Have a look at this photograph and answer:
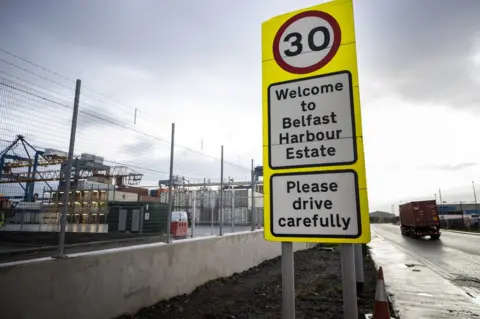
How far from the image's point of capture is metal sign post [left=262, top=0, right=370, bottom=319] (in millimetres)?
1871

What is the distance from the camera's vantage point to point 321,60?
2.12 m

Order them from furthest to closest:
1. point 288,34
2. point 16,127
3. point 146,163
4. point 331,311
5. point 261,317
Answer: point 146,163 < point 331,311 < point 261,317 < point 16,127 < point 288,34

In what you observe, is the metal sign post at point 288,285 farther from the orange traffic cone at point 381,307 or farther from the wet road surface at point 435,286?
the wet road surface at point 435,286

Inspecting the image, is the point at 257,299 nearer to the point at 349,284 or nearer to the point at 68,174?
the point at 68,174

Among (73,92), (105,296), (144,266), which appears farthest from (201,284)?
(73,92)

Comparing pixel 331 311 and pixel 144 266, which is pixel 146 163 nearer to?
pixel 144 266

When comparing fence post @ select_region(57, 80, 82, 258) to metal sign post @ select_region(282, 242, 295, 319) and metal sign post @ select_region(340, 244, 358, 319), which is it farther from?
Answer: metal sign post @ select_region(340, 244, 358, 319)

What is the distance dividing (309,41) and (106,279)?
4317 mm

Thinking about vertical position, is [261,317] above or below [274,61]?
below

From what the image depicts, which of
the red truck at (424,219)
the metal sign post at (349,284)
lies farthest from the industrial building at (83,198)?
the red truck at (424,219)

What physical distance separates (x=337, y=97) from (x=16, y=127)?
12.9 feet

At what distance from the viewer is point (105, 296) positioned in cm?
436

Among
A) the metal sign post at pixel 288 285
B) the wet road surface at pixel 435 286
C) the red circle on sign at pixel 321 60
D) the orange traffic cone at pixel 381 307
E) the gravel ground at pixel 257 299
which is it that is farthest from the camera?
the wet road surface at pixel 435 286

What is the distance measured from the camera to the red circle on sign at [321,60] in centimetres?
207
